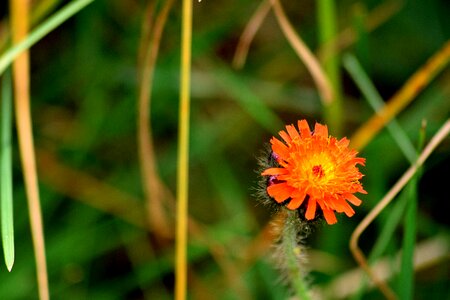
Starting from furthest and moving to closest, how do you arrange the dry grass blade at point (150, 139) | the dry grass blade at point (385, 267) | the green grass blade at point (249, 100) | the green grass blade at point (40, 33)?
the green grass blade at point (249, 100) < the dry grass blade at point (385, 267) < the dry grass blade at point (150, 139) < the green grass blade at point (40, 33)

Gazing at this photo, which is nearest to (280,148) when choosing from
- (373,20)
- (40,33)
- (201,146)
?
(40,33)

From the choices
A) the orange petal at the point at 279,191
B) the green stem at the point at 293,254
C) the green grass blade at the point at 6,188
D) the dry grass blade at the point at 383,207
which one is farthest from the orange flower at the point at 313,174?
the green grass blade at the point at 6,188

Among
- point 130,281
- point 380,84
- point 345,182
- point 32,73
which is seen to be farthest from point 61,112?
point 345,182

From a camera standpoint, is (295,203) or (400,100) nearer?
(295,203)

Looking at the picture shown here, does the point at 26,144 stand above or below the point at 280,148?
above

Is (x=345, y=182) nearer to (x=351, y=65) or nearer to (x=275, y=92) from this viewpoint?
(x=351, y=65)

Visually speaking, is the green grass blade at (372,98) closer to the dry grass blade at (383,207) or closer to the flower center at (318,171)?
the dry grass blade at (383,207)

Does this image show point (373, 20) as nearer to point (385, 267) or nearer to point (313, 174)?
point (385, 267)
